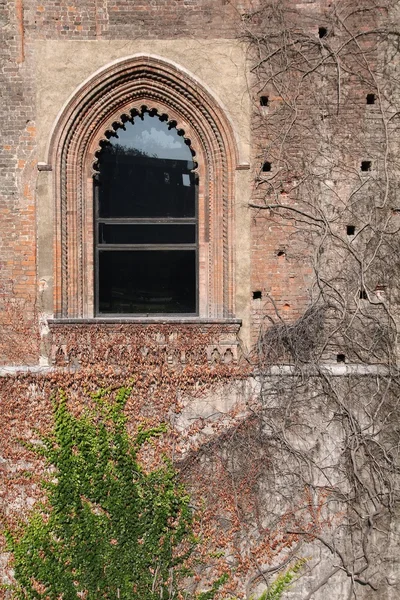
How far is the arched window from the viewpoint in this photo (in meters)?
7.89

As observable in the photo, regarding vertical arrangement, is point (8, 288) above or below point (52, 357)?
above

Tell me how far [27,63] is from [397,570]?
7490mm

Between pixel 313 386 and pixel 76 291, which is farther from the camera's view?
Answer: pixel 76 291

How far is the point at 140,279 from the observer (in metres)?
7.98

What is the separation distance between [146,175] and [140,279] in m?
1.42

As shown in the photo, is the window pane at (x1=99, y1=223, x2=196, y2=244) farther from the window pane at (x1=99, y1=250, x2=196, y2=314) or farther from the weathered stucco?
the weathered stucco

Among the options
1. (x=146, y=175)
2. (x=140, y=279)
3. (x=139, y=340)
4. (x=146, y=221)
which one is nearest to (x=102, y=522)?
(x=139, y=340)

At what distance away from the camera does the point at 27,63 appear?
746 cm

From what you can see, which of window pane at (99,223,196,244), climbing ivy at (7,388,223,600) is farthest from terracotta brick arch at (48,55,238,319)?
climbing ivy at (7,388,223,600)

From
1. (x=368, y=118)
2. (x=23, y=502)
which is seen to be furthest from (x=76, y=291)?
(x=368, y=118)

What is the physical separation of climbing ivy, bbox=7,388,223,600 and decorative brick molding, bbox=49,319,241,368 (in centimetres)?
Result: 97

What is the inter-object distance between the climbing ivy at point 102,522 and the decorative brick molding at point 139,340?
0.97 m

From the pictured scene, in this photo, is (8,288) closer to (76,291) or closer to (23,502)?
(76,291)

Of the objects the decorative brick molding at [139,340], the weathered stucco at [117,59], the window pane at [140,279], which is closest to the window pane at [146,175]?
the window pane at [140,279]
